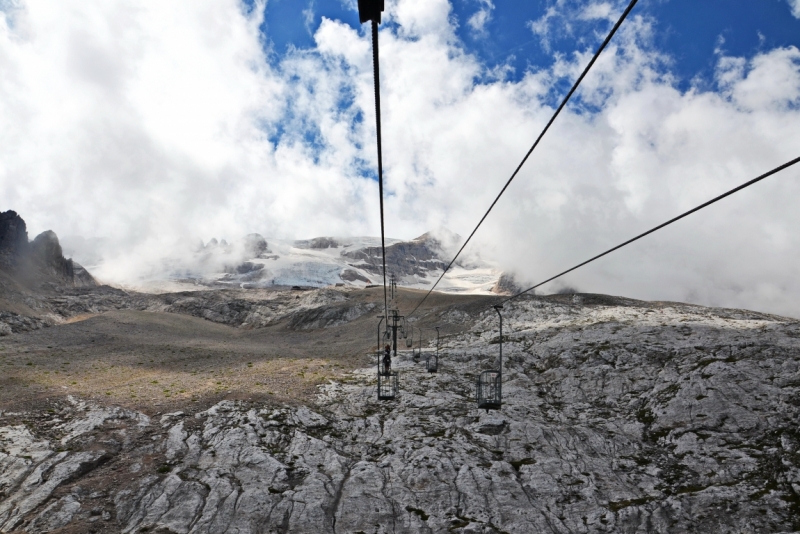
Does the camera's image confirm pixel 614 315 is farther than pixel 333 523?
Yes

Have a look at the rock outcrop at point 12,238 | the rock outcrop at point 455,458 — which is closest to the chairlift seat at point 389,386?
the rock outcrop at point 455,458

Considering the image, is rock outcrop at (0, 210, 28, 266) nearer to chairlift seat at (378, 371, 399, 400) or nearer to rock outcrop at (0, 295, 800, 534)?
rock outcrop at (0, 295, 800, 534)

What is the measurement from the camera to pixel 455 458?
27.9 m

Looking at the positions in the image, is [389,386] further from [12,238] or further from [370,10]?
[12,238]

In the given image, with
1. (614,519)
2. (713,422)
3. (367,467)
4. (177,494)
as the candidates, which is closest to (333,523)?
(367,467)

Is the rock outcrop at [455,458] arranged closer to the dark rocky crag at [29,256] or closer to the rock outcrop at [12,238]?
the dark rocky crag at [29,256]

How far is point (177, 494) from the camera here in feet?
75.3

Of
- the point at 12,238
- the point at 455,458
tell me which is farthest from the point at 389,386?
the point at 12,238

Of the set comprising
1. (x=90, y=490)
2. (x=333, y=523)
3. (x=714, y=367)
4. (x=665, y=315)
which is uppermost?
(x=665, y=315)

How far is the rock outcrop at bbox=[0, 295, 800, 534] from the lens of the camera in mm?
22062

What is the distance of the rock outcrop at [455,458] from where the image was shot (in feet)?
72.4

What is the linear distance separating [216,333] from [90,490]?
92.4 metres

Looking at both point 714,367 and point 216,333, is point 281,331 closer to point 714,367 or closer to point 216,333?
point 216,333

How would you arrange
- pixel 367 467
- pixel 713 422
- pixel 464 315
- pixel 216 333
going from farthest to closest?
pixel 216 333
pixel 464 315
pixel 713 422
pixel 367 467
